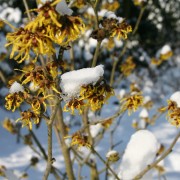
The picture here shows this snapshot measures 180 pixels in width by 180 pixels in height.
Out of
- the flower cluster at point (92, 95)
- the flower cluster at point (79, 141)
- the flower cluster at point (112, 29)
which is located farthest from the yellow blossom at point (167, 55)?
the flower cluster at point (92, 95)

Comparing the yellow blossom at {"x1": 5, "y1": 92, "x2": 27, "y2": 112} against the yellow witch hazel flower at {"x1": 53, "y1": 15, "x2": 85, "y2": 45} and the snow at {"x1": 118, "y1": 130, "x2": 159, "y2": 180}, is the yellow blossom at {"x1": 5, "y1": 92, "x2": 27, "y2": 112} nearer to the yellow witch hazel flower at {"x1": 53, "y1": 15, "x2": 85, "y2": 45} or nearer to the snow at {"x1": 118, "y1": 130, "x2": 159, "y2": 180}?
the yellow witch hazel flower at {"x1": 53, "y1": 15, "x2": 85, "y2": 45}

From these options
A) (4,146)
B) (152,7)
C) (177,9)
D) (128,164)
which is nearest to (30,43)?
(128,164)

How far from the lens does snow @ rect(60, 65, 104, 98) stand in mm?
1254

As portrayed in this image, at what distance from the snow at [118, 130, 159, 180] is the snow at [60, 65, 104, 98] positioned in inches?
44.1

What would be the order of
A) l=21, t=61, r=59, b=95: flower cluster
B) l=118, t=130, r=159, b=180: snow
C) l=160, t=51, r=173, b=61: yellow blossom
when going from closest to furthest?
l=21, t=61, r=59, b=95: flower cluster < l=118, t=130, r=159, b=180: snow < l=160, t=51, r=173, b=61: yellow blossom

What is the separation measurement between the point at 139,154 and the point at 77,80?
3.88 feet

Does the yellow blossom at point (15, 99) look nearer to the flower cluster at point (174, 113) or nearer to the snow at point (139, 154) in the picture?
the flower cluster at point (174, 113)

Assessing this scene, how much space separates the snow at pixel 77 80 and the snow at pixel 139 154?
112 cm

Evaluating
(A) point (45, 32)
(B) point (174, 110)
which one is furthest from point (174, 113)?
(A) point (45, 32)

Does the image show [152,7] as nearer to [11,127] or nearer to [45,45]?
[11,127]

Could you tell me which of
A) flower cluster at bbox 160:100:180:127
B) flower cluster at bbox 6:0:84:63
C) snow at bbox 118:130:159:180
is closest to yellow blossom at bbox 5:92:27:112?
flower cluster at bbox 6:0:84:63

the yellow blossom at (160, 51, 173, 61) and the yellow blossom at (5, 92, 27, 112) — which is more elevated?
the yellow blossom at (160, 51, 173, 61)

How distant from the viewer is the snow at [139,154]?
2.24m

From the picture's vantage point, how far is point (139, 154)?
229cm
